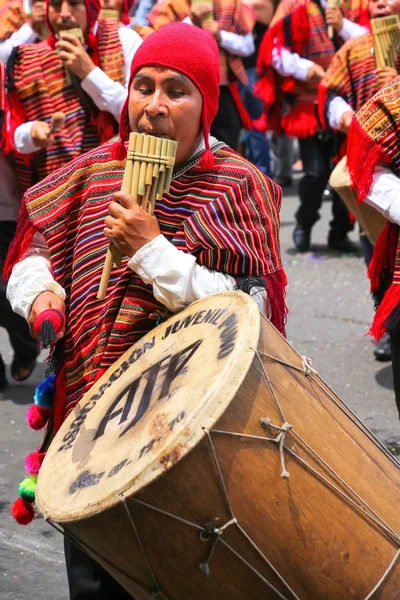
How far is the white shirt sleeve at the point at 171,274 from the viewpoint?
257 cm

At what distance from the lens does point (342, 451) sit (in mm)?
2299

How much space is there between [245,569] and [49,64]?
347cm

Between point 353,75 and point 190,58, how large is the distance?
120 inches

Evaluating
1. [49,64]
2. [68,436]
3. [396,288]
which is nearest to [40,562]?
[68,436]

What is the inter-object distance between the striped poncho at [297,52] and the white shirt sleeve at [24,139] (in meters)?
3.02

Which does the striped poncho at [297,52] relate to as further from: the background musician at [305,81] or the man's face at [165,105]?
the man's face at [165,105]

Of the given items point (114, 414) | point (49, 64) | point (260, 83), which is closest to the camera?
point (114, 414)

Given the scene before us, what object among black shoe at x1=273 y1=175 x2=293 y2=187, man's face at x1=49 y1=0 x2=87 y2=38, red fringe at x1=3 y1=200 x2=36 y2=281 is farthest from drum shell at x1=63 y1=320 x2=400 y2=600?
black shoe at x1=273 y1=175 x2=293 y2=187

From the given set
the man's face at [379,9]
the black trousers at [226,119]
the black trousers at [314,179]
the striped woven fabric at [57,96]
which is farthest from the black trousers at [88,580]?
the black trousers at [314,179]

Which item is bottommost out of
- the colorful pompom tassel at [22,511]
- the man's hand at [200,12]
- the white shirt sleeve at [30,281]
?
the colorful pompom tassel at [22,511]

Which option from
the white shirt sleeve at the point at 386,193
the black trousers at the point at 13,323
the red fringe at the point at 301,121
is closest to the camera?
the white shirt sleeve at the point at 386,193

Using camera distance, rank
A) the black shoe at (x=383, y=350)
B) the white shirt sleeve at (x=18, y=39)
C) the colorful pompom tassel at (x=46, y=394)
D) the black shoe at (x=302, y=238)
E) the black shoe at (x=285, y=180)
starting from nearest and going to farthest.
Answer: the colorful pompom tassel at (x=46, y=394) < the black shoe at (x=383, y=350) < the white shirt sleeve at (x=18, y=39) < the black shoe at (x=302, y=238) < the black shoe at (x=285, y=180)

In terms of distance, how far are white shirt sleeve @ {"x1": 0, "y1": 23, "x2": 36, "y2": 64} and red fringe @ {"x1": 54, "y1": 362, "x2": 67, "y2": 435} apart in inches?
127

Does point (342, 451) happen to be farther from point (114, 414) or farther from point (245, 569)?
point (114, 414)
